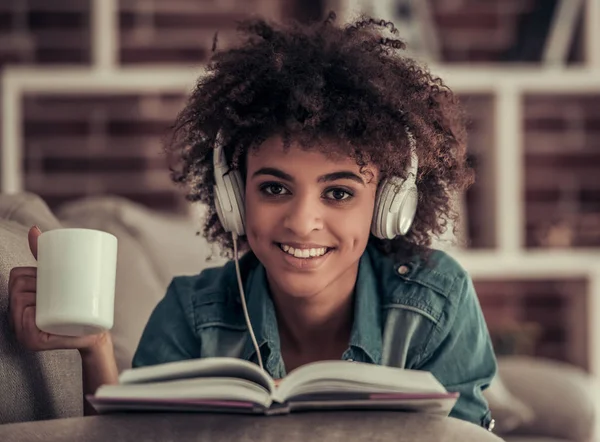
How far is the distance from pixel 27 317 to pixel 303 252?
36cm

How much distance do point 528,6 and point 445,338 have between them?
2.09 meters

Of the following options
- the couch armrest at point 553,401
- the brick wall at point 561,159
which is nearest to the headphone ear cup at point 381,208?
the couch armrest at point 553,401

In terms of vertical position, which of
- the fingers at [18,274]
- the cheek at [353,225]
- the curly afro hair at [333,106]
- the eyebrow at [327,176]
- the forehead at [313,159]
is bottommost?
the fingers at [18,274]

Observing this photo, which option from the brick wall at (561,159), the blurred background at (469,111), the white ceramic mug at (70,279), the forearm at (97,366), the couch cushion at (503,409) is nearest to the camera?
the white ceramic mug at (70,279)

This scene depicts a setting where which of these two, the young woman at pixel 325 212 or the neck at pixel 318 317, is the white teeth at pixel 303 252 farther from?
the neck at pixel 318 317

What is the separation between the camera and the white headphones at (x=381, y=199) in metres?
1.23

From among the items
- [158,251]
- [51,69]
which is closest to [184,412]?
[158,251]

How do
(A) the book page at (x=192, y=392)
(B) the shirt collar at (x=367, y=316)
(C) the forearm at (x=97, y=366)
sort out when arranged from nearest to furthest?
1. (A) the book page at (x=192, y=392)
2. (C) the forearm at (x=97, y=366)
3. (B) the shirt collar at (x=367, y=316)

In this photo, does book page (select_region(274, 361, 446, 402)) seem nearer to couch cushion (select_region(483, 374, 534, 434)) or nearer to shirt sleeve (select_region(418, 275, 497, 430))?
shirt sleeve (select_region(418, 275, 497, 430))

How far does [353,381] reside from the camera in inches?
33.5

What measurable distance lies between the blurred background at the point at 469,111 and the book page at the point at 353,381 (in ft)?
6.37

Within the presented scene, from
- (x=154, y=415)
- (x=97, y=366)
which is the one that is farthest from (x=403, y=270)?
(x=154, y=415)

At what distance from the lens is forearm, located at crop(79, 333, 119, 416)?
45.6 inches

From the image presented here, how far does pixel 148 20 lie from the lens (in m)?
3.03
